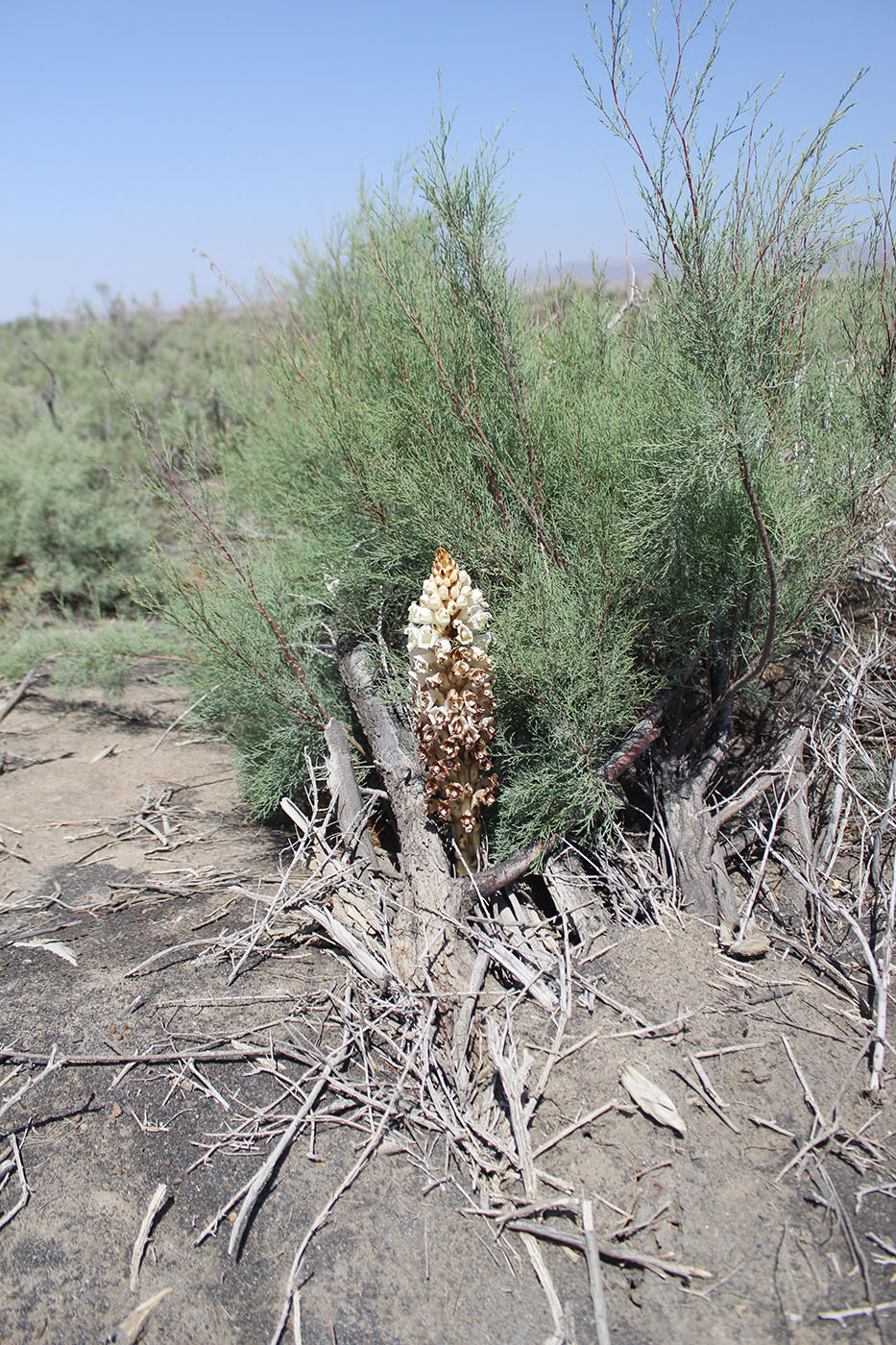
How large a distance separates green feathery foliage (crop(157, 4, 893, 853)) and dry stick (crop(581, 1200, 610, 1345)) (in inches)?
42.1

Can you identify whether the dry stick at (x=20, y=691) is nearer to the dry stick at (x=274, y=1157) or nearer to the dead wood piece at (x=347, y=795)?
the dead wood piece at (x=347, y=795)

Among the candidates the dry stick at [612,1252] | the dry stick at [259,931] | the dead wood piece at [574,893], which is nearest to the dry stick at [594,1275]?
the dry stick at [612,1252]

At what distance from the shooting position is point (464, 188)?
273cm

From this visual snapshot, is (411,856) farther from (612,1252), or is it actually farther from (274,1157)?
(612,1252)

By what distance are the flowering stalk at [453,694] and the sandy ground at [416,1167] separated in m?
0.58

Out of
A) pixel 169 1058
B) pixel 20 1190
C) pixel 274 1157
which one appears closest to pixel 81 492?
pixel 169 1058

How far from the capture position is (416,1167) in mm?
1937

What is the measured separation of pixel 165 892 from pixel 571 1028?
157 centimetres

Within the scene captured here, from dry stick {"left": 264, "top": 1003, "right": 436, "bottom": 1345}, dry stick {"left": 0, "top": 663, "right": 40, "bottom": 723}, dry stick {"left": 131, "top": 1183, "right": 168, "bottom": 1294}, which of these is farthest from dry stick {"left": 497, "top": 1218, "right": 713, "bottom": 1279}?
dry stick {"left": 0, "top": 663, "right": 40, "bottom": 723}

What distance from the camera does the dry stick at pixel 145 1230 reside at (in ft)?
5.73

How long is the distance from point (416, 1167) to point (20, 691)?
3.95 meters

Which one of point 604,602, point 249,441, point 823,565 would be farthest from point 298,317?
point 823,565

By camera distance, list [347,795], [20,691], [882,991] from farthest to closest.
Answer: [20,691] → [347,795] → [882,991]

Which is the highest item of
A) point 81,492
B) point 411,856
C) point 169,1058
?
point 81,492
